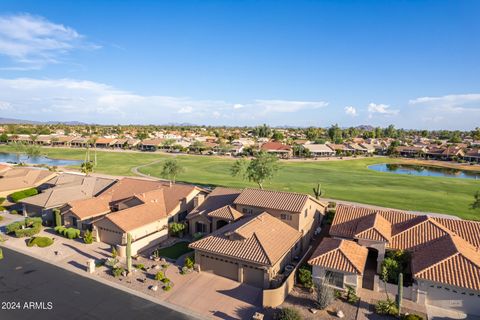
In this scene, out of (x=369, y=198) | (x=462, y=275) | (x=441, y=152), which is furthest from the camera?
(x=441, y=152)

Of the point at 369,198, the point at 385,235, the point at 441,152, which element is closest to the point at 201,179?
the point at 369,198

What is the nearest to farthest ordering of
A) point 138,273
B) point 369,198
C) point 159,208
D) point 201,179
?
point 138,273 < point 159,208 < point 369,198 < point 201,179

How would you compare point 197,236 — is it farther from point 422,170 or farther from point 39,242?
point 422,170

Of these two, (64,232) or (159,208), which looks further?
(159,208)

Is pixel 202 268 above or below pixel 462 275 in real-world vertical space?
below

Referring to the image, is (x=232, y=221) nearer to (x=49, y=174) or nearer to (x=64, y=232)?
(x=64, y=232)

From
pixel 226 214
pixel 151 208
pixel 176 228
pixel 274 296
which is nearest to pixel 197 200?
pixel 176 228

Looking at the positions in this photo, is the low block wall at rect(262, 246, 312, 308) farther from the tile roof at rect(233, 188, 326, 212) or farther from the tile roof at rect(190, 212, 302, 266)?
the tile roof at rect(233, 188, 326, 212)
